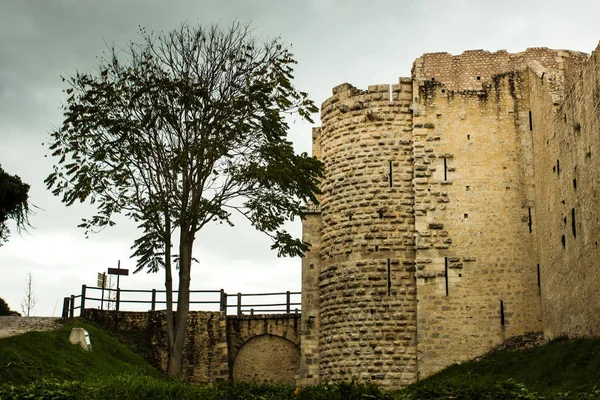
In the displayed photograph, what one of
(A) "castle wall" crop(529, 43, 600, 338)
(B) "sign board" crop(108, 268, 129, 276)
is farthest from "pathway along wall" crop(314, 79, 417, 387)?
(B) "sign board" crop(108, 268, 129, 276)

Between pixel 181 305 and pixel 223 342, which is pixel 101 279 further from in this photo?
pixel 181 305

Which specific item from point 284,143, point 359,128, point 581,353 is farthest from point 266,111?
point 581,353

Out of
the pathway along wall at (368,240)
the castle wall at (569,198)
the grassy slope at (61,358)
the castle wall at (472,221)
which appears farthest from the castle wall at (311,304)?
the castle wall at (569,198)

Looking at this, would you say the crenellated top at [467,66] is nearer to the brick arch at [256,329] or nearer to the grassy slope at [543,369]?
the grassy slope at [543,369]

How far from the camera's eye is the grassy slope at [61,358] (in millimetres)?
18031

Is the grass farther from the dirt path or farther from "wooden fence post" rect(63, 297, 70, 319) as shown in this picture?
"wooden fence post" rect(63, 297, 70, 319)

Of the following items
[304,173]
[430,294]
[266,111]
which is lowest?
[430,294]

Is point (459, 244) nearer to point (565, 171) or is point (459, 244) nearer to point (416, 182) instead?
point (416, 182)

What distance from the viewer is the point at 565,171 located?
65.1 ft

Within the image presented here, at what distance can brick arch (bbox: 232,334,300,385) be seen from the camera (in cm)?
2745

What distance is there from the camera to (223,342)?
2770cm

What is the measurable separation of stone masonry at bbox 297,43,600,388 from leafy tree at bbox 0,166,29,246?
708 centimetres

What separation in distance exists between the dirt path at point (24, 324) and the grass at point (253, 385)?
38 cm

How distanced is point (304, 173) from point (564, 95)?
614 cm
